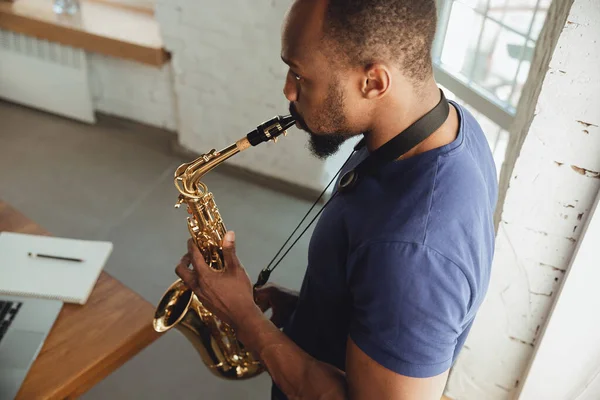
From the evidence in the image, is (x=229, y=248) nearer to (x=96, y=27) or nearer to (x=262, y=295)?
(x=262, y=295)

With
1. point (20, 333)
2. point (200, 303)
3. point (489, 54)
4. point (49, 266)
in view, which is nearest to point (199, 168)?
point (200, 303)

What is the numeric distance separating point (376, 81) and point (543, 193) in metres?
0.71

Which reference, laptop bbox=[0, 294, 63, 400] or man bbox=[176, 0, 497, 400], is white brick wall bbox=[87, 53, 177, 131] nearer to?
laptop bbox=[0, 294, 63, 400]

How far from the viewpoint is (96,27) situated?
3680 mm

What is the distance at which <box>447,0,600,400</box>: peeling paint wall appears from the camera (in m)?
1.31

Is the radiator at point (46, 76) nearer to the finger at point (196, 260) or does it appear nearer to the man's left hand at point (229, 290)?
the finger at point (196, 260)

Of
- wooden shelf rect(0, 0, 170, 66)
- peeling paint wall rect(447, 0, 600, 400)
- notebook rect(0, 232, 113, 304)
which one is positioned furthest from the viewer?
wooden shelf rect(0, 0, 170, 66)

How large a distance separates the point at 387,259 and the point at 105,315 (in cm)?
95

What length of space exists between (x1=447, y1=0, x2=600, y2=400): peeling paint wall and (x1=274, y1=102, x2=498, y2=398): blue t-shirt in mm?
325

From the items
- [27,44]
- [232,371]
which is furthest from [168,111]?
[232,371]

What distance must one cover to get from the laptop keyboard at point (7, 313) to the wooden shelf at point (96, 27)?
7.42ft

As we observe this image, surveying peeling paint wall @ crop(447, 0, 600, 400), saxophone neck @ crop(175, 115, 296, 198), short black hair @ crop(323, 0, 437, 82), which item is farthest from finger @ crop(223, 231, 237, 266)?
peeling paint wall @ crop(447, 0, 600, 400)

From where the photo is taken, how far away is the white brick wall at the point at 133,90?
12.7 feet

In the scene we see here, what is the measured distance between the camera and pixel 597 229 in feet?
4.75
